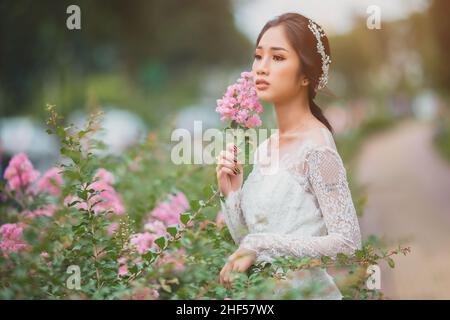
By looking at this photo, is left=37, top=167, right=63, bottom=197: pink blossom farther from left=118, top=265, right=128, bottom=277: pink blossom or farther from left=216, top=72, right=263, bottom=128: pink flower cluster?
left=216, top=72, right=263, bottom=128: pink flower cluster

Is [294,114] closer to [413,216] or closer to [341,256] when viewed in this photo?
[341,256]

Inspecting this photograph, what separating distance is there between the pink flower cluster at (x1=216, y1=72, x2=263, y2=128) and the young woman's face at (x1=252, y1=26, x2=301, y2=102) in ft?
0.18

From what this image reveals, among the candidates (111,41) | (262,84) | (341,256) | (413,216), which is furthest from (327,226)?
(111,41)

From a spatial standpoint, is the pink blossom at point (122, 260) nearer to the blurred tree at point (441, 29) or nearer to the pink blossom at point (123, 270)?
the pink blossom at point (123, 270)

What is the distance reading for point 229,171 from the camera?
2.45 m

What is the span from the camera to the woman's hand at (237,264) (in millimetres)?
2303

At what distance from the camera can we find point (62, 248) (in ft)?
9.11

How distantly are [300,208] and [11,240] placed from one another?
1.12 metres

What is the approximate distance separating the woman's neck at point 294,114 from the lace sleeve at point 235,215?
297 millimetres

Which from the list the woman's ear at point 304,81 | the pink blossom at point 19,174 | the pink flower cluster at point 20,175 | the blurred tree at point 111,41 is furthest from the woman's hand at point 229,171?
the blurred tree at point 111,41

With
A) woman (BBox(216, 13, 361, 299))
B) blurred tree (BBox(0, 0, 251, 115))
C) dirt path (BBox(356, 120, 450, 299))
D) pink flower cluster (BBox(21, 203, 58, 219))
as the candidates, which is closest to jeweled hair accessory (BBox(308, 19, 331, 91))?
woman (BBox(216, 13, 361, 299))

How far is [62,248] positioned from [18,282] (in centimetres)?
60

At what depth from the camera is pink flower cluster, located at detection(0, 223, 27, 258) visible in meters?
2.57

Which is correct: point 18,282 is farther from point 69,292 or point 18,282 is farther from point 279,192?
point 279,192
